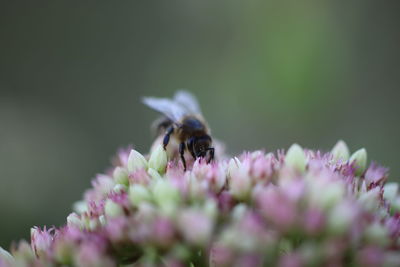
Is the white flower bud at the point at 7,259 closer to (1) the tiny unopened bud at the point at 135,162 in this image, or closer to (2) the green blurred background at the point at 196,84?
(1) the tiny unopened bud at the point at 135,162

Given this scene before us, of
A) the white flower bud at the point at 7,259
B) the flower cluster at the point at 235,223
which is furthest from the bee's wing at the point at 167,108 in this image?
the white flower bud at the point at 7,259

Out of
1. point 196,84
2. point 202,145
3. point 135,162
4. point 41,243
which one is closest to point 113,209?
point 41,243

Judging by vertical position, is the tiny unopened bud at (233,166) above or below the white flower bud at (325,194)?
above

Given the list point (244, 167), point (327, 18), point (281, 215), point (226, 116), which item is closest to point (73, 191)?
point (226, 116)

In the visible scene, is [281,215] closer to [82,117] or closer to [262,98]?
[262,98]

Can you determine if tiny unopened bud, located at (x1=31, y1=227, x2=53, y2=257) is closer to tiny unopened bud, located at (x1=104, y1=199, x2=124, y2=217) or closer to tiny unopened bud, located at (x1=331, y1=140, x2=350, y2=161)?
tiny unopened bud, located at (x1=104, y1=199, x2=124, y2=217)

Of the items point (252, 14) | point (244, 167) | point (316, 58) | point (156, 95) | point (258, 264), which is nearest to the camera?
point (258, 264)
